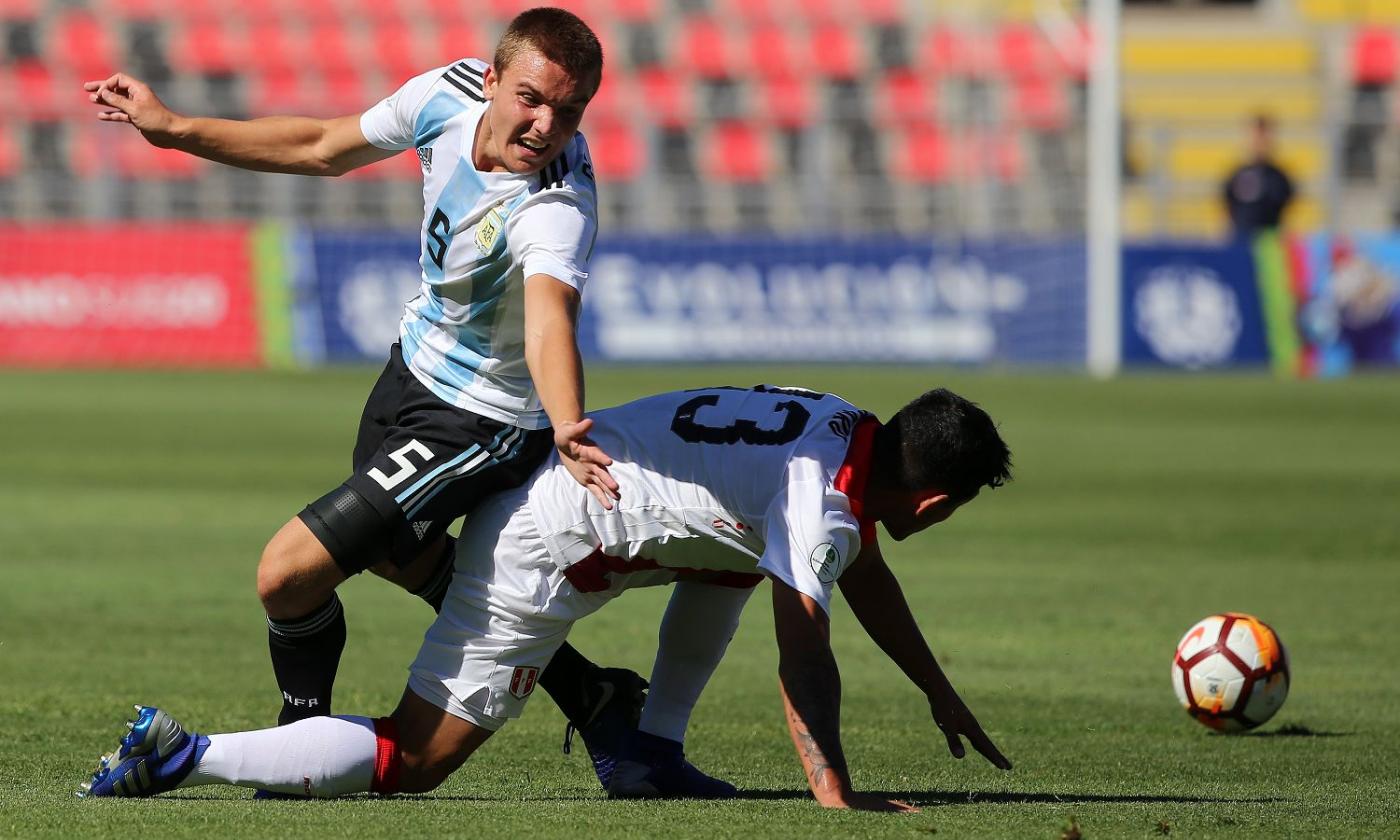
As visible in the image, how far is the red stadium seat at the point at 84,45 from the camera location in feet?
96.1

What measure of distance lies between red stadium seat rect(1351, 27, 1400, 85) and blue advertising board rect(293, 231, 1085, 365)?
9.62m

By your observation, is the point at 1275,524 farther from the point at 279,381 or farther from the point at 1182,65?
the point at 1182,65

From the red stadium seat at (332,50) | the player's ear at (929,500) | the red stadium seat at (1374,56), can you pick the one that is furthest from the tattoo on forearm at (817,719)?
the red stadium seat at (1374,56)

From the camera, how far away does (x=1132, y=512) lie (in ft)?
42.5

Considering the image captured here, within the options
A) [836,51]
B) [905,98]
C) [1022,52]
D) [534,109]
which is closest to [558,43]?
[534,109]

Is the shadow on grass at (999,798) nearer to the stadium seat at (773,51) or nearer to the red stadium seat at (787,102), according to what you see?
the red stadium seat at (787,102)

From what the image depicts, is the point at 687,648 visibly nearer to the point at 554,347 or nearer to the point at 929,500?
the point at 929,500

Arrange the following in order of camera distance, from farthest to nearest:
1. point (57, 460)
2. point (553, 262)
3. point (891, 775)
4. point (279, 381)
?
point (279, 381)
point (57, 460)
point (891, 775)
point (553, 262)

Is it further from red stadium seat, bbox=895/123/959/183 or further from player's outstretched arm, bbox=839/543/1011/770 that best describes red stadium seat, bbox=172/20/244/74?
player's outstretched arm, bbox=839/543/1011/770

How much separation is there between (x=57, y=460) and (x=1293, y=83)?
21.7 meters

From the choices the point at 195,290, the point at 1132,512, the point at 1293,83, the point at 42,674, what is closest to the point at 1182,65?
the point at 1293,83

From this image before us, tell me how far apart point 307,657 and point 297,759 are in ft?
1.24

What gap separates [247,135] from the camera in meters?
5.40

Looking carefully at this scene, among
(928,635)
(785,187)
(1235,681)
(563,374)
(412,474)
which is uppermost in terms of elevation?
(785,187)
